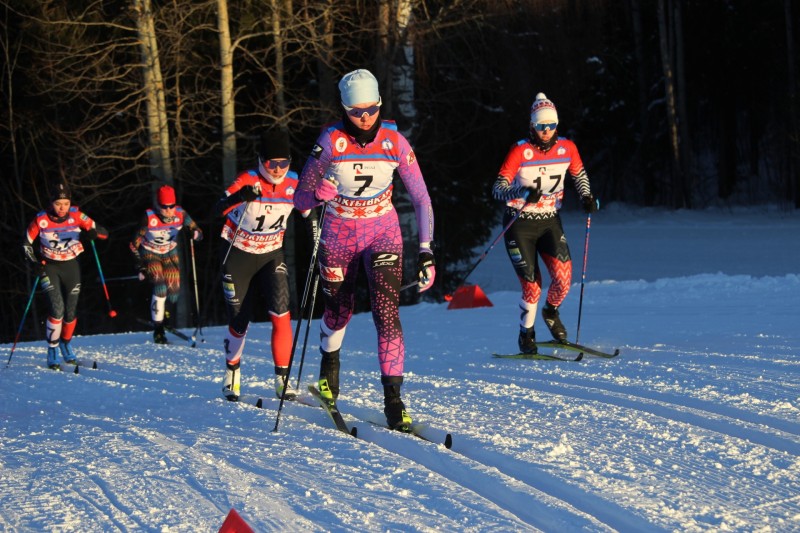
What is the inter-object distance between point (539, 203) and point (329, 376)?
3.15m

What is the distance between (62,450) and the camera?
244 inches

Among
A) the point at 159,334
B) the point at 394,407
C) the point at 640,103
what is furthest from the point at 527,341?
the point at 640,103

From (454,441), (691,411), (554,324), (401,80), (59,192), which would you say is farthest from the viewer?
(401,80)

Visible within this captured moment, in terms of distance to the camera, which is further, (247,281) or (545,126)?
(545,126)

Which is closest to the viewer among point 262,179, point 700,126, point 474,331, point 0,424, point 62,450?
point 62,450

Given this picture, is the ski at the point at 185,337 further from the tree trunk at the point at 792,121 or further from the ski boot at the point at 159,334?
the tree trunk at the point at 792,121

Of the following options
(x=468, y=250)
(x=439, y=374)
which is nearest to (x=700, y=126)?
(x=468, y=250)

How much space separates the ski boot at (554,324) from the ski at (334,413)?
3.01 metres

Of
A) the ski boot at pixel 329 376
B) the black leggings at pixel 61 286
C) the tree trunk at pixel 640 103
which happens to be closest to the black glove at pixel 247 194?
the ski boot at pixel 329 376

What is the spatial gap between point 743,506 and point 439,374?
4.16 m

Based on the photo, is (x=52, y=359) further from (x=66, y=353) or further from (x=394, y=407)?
(x=394, y=407)

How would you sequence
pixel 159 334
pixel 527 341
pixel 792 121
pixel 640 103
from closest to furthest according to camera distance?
1. pixel 527 341
2. pixel 159 334
3. pixel 792 121
4. pixel 640 103

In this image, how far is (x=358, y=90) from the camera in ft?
20.0

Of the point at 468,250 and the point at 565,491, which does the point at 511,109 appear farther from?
the point at 565,491
